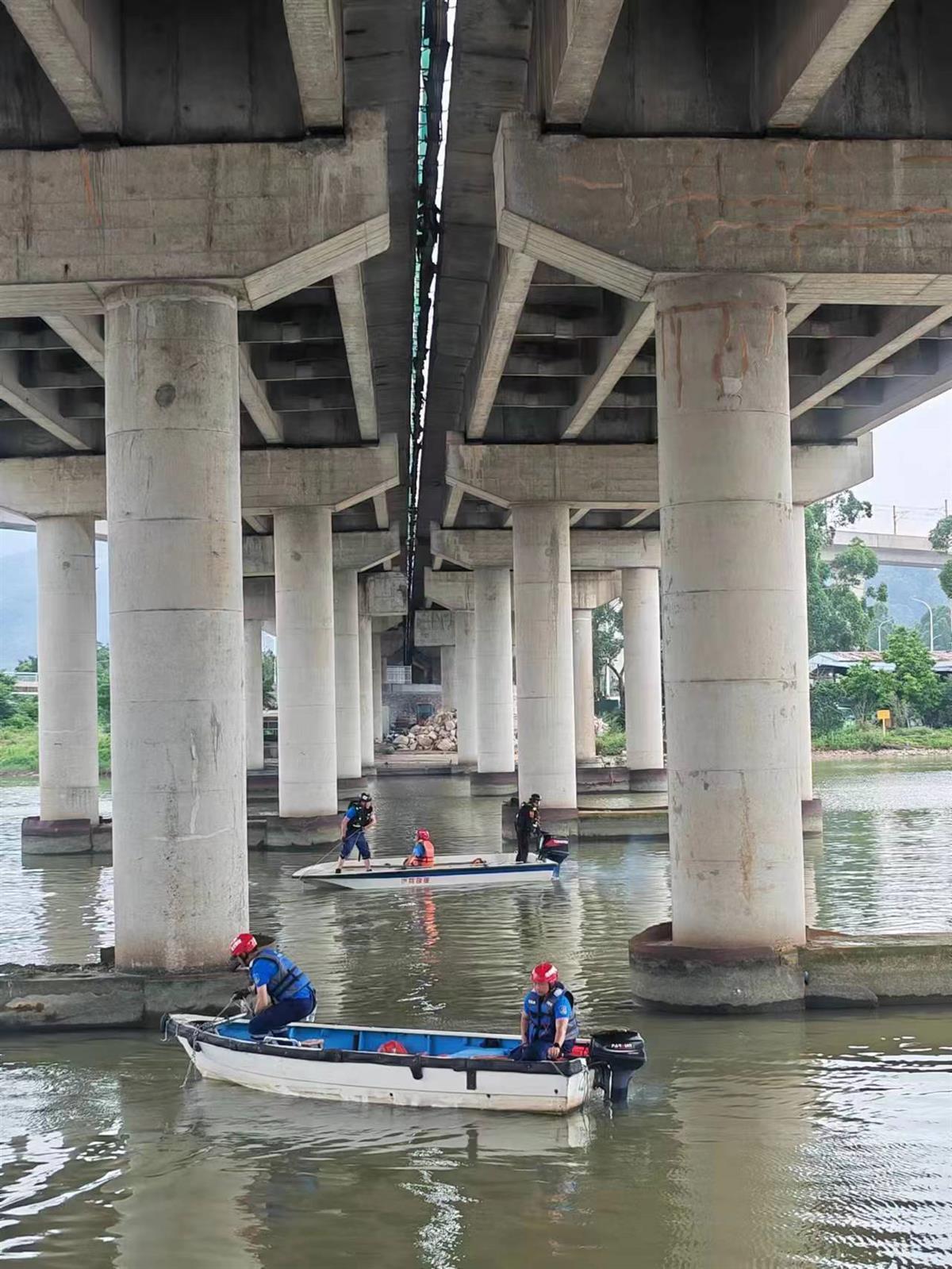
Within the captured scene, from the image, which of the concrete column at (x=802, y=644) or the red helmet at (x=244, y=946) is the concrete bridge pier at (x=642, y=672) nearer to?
the concrete column at (x=802, y=644)

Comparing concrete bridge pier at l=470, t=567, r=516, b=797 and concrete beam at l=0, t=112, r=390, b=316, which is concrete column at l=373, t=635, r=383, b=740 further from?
concrete beam at l=0, t=112, r=390, b=316

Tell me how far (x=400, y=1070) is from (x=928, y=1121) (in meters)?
4.24

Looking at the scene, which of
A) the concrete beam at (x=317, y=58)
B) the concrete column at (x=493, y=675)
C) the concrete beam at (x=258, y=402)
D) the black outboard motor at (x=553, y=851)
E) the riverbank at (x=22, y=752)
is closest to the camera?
the concrete beam at (x=317, y=58)

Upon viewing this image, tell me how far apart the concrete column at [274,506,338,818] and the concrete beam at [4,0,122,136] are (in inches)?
779

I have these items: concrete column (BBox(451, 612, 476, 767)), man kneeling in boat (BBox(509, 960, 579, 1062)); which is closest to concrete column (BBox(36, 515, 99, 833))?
man kneeling in boat (BBox(509, 960, 579, 1062))

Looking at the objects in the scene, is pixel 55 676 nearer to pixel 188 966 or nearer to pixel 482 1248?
pixel 188 966

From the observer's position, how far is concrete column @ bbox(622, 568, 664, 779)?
55.8 m

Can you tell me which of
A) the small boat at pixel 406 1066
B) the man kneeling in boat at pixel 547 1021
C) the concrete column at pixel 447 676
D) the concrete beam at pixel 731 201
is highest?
the concrete beam at pixel 731 201

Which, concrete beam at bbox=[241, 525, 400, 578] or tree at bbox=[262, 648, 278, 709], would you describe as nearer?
concrete beam at bbox=[241, 525, 400, 578]

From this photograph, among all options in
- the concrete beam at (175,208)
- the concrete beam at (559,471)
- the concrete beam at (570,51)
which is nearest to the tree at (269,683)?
the concrete beam at (559,471)

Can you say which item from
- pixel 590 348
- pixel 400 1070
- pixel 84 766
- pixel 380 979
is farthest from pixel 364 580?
pixel 400 1070

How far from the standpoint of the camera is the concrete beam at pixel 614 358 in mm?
21438

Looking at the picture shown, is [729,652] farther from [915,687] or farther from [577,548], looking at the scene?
[915,687]

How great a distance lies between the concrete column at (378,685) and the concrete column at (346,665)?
47.0m
